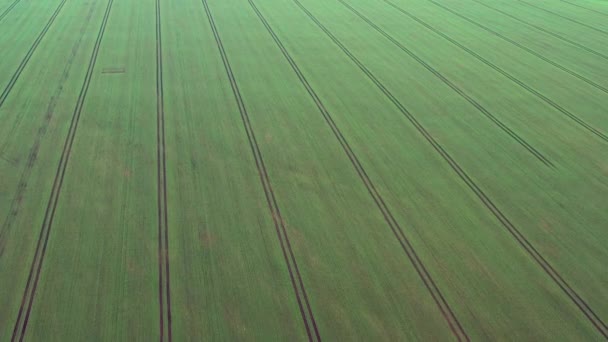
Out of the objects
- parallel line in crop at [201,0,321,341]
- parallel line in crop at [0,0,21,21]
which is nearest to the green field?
parallel line in crop at [201,0,321,341]

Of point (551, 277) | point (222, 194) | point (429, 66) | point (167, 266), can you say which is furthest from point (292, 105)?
point (551, 277)

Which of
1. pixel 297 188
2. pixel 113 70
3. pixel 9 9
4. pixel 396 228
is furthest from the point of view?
pixel 9 9

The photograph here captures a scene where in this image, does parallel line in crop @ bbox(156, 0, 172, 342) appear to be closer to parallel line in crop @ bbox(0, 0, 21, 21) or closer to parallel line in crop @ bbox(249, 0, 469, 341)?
parallel line in crop @ bbox(249, 0, 469, 341)

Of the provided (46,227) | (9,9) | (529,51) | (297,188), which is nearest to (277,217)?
(297,188)

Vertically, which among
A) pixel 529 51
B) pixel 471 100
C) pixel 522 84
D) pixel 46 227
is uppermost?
pixel 529 51

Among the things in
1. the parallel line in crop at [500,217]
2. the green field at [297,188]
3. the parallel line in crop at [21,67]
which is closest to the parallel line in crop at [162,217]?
the green field at [297,188]

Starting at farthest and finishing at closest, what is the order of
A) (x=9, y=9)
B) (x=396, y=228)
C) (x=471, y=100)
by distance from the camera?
(x=9, y=9), (x=471, y=100), (x=396, y=228)

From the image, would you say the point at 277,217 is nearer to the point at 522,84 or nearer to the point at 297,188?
the point at 297,188

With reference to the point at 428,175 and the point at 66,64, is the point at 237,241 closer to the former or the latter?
the point at 428,175

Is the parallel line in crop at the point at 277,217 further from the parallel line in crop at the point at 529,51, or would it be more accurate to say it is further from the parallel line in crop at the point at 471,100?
the parallel line in crop at the point at 529,51
